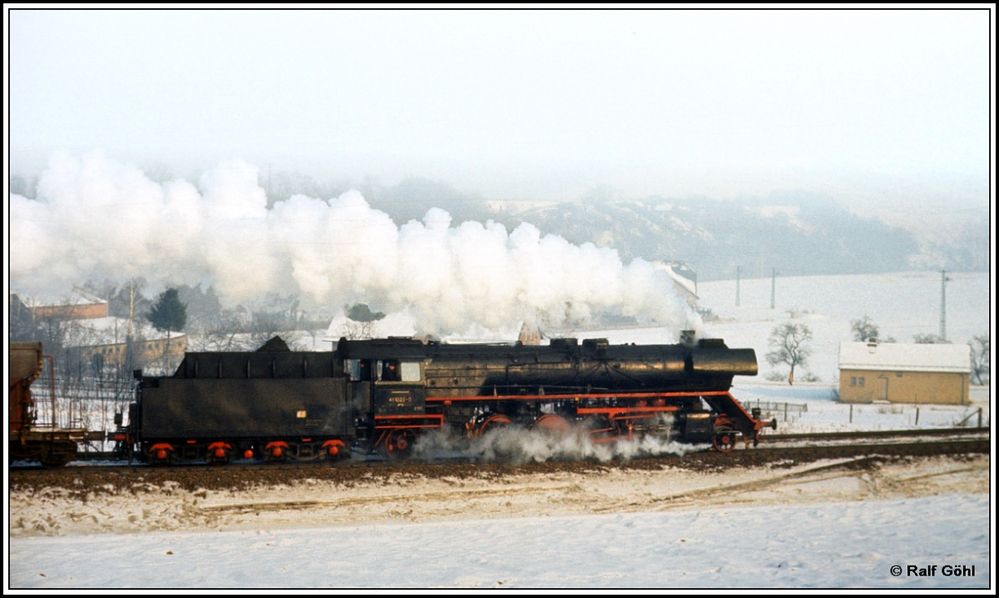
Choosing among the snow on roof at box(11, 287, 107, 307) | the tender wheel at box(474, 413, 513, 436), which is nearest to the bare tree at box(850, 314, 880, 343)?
the tender wheel at box(474, 413, 513, 436)

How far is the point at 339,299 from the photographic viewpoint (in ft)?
83.6

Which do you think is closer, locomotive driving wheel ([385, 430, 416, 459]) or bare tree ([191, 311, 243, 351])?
locomotive driving wheel ([385, 430, 416, 459])

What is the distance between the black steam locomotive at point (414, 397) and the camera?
17.8 metres

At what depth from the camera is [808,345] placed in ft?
171

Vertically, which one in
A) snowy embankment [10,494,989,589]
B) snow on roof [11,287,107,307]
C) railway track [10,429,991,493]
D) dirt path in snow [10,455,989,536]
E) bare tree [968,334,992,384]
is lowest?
snowy embankment [10,494,989,589]

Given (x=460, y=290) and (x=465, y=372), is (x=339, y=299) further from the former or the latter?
(x=465, y=372)

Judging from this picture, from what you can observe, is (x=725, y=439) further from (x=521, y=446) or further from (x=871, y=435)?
(x=871, y=435)

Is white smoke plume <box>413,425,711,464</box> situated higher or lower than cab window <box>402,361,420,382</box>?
lower

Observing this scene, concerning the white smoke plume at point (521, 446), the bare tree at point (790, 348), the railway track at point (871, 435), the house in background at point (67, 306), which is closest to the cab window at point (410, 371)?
the white smoke plume at point (521, 446)

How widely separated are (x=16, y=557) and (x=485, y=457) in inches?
354

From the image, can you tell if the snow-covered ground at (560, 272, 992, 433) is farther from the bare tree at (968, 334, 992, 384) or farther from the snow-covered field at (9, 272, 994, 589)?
the snow-covered field at (9, 272, 994, 589)

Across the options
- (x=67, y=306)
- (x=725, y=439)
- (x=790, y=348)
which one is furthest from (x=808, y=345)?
(x=67, y=306)

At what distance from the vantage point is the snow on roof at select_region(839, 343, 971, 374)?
33406mm

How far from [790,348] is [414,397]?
32351mm
